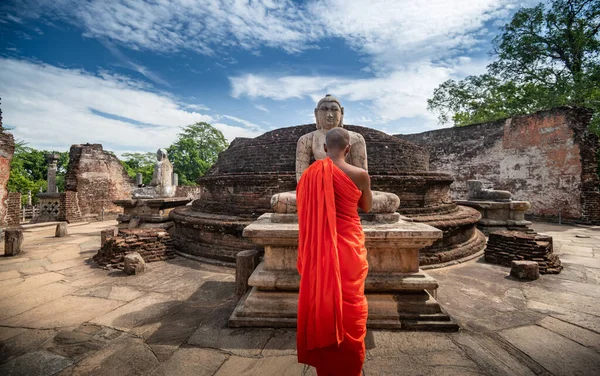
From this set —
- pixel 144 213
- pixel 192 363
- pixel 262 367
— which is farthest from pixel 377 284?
pixel 144 213

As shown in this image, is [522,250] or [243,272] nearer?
[243,272]

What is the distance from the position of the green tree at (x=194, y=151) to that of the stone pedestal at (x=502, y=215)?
25.7 metres

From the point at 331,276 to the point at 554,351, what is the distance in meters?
2.03

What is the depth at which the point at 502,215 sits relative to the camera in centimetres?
722

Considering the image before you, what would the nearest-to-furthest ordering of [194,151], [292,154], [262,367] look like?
1. [262,367]
2. [292,154]
3. [194,151]

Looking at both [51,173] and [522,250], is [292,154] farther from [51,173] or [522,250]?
[51,173]

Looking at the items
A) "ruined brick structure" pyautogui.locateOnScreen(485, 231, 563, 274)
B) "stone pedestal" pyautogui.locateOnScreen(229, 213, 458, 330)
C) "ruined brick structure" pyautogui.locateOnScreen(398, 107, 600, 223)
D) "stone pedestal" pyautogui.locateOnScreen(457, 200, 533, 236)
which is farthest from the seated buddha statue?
"ruined brick structure" pyautogui.locateOnScreen(398, 107, 600, 223)

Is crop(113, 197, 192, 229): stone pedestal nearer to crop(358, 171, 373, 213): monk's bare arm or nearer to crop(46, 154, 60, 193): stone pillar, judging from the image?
crop(358, 171, 373, 213): monk's bare arm

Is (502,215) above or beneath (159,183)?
beneath

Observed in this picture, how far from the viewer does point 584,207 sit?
9.34 m

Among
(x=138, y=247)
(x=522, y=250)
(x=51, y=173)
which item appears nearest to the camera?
(x=522, y=250)

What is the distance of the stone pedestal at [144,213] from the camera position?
6.61 metres

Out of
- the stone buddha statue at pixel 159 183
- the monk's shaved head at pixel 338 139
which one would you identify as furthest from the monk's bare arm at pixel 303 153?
the stone buddha statue at pixel 159 183

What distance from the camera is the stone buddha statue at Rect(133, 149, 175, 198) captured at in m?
7.27
